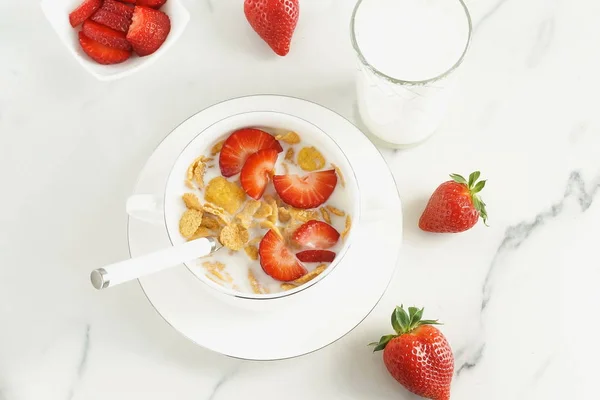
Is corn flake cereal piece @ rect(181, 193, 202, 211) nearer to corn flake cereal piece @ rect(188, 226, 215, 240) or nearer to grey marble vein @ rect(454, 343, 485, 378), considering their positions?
corn flake cereal piece @ rect(188, 226, 215, 240)

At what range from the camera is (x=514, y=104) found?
1.37 m

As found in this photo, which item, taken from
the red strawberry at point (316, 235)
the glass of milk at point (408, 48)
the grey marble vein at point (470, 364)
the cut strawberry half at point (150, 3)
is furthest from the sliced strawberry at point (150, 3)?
the grey marble vein at point (470, 364)

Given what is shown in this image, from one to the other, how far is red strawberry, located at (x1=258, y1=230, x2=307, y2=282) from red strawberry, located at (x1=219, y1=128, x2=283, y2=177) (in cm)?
12

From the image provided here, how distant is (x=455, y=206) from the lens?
4.01ft

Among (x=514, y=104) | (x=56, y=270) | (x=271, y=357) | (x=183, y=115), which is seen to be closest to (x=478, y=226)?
(x=514, y=104)

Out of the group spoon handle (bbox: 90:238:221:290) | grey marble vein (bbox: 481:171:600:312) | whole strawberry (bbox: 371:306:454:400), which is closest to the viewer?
spoon handle (bbox: 90:238:221:290)

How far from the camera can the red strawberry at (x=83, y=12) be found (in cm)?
135

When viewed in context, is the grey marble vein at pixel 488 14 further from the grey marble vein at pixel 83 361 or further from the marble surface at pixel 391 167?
the grey marble vein at pixel 83 361

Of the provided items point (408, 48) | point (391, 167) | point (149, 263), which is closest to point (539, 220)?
point (391, 167)

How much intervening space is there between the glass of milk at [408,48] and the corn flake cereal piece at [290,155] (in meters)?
0.14

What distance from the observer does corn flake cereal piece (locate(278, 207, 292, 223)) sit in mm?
1218

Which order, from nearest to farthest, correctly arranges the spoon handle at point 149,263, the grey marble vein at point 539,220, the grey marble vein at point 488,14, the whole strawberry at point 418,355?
1. the spoon handle at point 149,263
2. the whole strawberry at point 418,355
3. the grey marble vein at point 539,220
4. the grey marble vein at point 488,14

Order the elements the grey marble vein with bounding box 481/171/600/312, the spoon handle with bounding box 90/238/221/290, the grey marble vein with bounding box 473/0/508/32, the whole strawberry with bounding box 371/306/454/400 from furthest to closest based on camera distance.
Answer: the grey marble vein with bounding box 473/0/508/32, the grey marble vein with bounding box 481/171/600/312, the whole strawberry with bounding box 371/306/454/400, the spoon handle with bounding box 90/238/221/290

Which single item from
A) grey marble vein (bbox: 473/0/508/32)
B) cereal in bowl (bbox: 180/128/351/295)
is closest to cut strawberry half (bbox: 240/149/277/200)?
cereal in bowl (bbox: 180/128/351/295)
